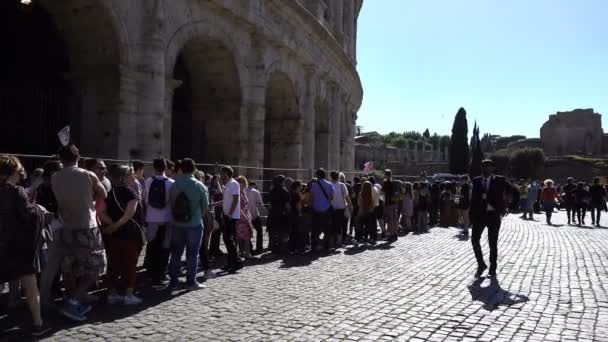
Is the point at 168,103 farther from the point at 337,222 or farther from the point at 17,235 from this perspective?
the point at 17,235

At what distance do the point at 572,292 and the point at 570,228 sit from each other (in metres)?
12.0

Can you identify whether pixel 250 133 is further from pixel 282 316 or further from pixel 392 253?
pixel 282 316

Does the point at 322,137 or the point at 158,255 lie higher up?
the point at 322,137

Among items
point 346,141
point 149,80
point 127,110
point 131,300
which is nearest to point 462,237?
point 149,80

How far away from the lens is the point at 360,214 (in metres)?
12.4

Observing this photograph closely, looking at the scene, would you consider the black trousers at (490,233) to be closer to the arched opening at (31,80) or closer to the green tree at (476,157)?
the arched opening at (31,80)

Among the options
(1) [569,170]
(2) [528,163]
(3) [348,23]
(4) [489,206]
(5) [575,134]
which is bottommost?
(4) [489,206]

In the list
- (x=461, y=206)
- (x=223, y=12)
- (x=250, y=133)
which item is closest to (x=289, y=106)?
(x=250, y=133)

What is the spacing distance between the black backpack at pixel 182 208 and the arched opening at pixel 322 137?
1717 cm

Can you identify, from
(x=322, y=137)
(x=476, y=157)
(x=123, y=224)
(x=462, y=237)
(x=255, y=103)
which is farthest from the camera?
(x=476, y=157)

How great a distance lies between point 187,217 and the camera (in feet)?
22.1

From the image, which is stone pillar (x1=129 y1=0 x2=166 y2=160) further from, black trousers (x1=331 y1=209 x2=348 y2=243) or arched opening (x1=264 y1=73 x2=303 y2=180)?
arched opening (x1=264 y1=73 x2=303 y2=180)

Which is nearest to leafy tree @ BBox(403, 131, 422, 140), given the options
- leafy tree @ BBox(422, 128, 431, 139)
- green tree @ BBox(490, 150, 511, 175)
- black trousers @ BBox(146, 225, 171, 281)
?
leafy tree @ BBox(422, 128, 431, 139)

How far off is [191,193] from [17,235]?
233 cm
